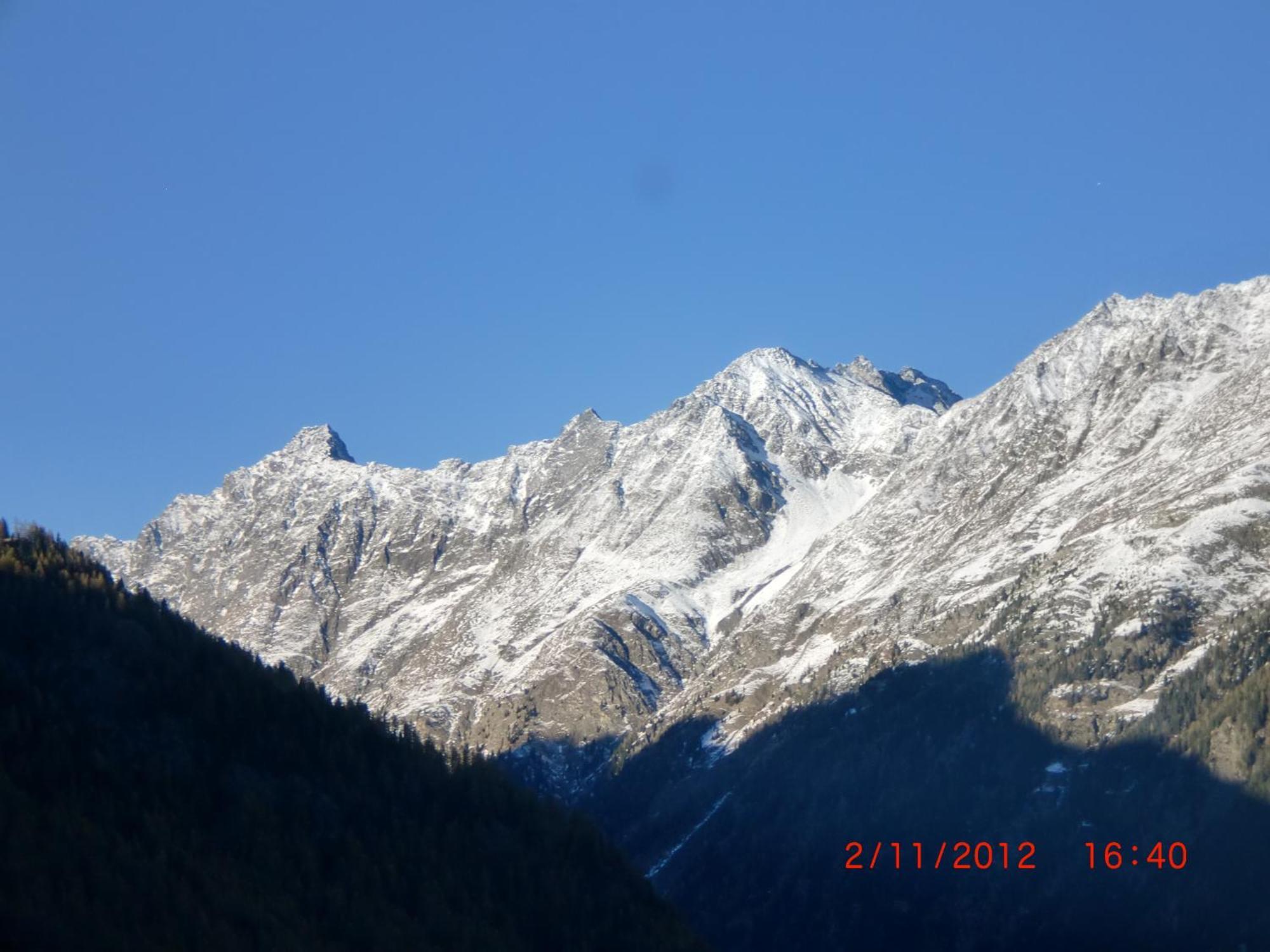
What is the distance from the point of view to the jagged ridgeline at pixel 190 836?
14675 centimetres

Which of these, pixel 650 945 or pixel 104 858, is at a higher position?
pixel 104 858

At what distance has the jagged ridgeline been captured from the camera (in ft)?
481

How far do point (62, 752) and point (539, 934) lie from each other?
5921cm

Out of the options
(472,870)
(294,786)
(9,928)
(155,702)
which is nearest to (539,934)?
(472,870)

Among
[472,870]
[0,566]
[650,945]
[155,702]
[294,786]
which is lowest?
[650,945]

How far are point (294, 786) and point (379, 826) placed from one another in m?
11.7

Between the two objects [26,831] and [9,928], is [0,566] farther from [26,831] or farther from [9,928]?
[9,928]

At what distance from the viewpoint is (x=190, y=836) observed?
16725 cm

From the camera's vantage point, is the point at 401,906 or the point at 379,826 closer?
the point at 401,906

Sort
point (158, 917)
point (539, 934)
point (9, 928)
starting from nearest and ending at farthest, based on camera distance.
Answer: point (9, 928) < point (158, 917) < point (539, 934)

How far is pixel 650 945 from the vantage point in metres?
194

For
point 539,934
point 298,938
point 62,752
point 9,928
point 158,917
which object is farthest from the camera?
point 539,934

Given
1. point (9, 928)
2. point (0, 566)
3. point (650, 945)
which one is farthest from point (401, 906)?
point (0, 566)

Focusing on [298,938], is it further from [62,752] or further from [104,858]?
[62,752]
